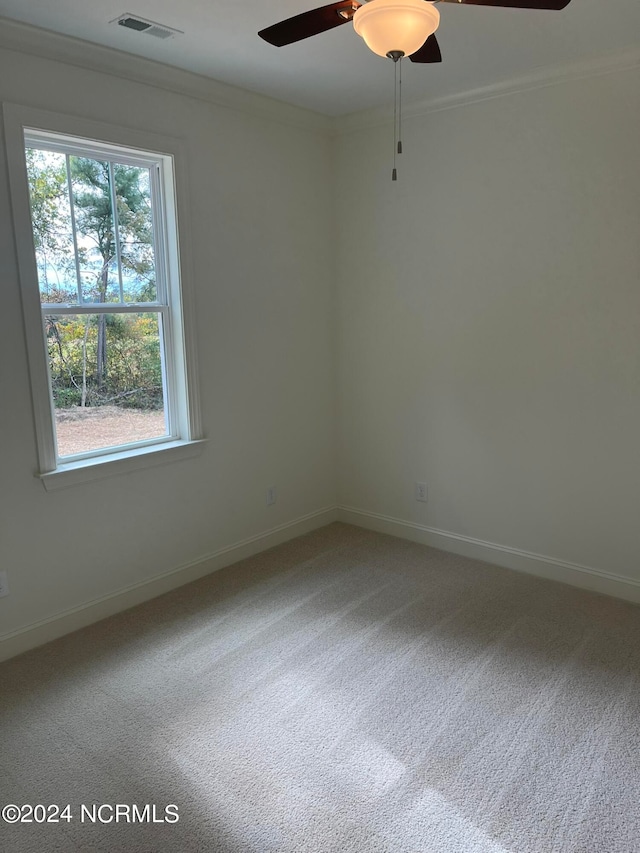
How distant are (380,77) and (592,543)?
2.63 m

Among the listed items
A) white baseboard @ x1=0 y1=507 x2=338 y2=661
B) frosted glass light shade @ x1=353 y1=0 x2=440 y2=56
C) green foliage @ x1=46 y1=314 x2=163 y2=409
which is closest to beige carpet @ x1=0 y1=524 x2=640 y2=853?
white baseboard @ x1=0 y1=507 x2=338 y2=661

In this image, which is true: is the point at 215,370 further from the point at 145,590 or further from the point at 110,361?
the point at 145,590

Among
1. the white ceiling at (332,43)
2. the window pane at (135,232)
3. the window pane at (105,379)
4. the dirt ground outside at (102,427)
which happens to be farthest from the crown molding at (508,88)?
the dirt ground outside at (102,427)

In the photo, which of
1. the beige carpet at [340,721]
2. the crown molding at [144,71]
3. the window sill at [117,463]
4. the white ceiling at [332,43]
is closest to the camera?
the beige carpet at [340,721]

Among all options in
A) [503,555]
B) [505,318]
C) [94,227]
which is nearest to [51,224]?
[94,227]

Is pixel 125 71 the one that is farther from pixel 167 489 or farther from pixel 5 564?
pixel 5 564

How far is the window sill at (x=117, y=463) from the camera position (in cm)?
277

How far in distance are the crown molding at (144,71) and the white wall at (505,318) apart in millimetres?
547

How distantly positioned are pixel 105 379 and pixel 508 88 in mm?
2512

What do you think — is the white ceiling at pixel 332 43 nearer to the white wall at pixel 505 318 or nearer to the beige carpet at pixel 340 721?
the white wall at pixel 505 318

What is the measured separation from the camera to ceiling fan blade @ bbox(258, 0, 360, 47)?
1670 mm

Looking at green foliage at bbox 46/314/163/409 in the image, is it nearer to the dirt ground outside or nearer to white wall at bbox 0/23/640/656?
the dirt ground outside

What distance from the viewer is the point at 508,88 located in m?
3.12

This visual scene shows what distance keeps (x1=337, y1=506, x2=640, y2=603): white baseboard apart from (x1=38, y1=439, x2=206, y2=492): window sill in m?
1.39
